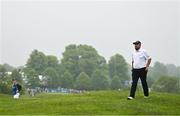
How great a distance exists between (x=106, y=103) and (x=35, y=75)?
128 metres

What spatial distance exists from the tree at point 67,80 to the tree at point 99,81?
7.50m

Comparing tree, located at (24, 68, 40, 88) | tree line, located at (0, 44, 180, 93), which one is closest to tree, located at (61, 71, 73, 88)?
tree line, located at (0, 44, 180, 93)

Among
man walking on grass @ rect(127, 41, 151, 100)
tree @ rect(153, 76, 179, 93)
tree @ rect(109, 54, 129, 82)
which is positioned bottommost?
man walking on grass @ rect(127, 41, 151, 100)

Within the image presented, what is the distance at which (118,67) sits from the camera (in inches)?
6998

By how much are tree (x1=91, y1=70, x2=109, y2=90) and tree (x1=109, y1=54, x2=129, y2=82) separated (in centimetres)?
1171

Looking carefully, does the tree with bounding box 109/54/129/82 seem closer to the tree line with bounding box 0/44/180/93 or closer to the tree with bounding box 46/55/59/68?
the tree line with bounding box 0/44/180/93

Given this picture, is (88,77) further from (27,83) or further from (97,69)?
(27,83)

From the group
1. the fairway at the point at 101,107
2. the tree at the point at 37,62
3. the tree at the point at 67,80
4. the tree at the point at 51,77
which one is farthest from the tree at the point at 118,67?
the fairway at the point at 101,107

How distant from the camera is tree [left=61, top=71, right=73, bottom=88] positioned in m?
158

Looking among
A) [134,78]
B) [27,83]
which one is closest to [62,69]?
[27,83]

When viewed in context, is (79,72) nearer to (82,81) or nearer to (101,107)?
(82,81)

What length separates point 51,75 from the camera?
154500 millimetres

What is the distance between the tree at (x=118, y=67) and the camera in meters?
175

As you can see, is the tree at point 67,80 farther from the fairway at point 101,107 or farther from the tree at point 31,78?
the fairway at point 101,107
